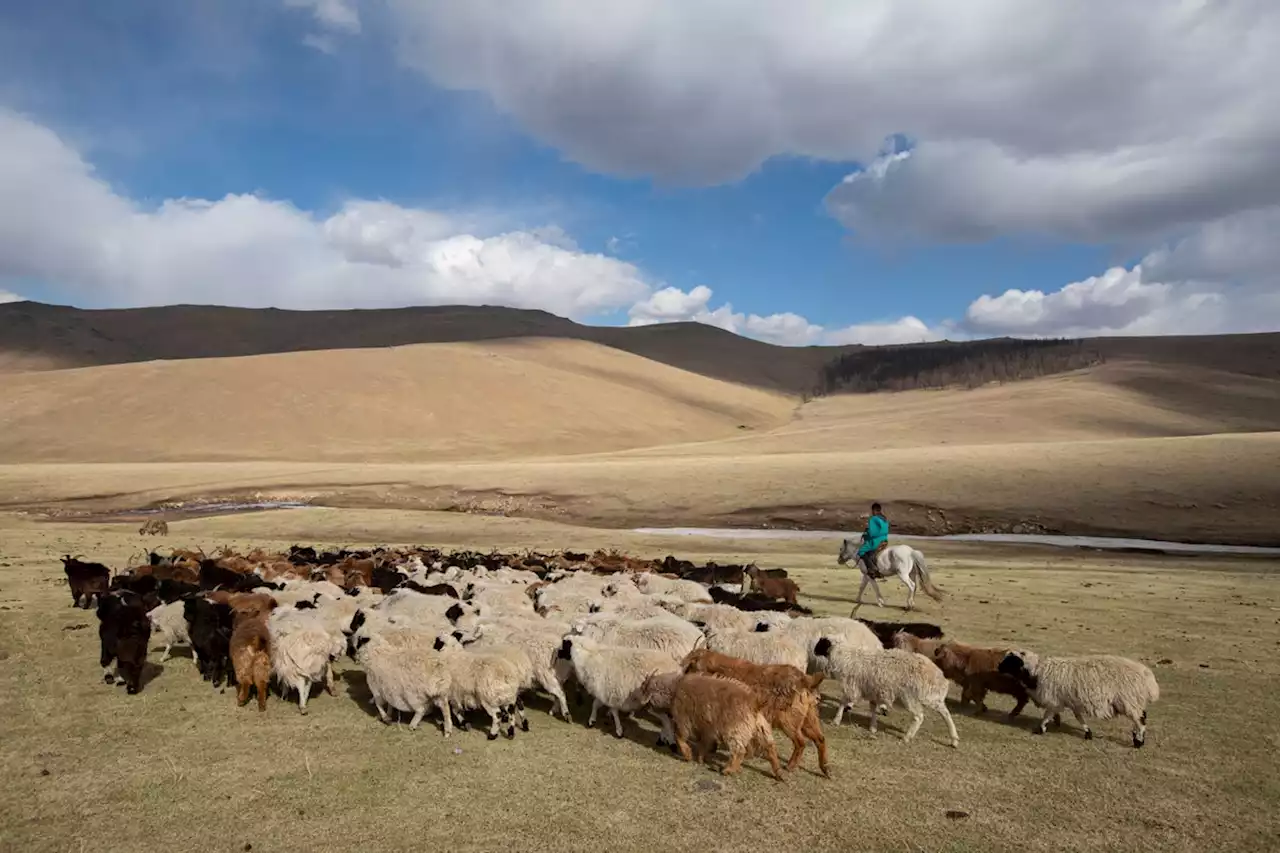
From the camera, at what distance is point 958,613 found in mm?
15461

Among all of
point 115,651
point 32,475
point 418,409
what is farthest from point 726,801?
point 418,409

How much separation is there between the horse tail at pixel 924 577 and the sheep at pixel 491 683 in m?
10.4

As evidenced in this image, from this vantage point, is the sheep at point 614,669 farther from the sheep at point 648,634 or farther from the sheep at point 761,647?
the sheep at point 761,647

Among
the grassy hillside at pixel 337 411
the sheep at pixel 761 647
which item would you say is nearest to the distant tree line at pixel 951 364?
the grassy hillside at pixel 337 411

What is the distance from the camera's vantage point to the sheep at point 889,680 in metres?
8.70

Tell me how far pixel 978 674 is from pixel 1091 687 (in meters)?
1.34

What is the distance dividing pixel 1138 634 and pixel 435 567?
44.6 ft

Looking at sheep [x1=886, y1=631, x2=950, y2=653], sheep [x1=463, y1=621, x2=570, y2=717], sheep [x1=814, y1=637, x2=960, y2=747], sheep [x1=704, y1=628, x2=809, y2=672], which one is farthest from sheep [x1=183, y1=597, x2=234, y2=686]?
sheep [x1=886, y1=631, x2=950, y2=653]

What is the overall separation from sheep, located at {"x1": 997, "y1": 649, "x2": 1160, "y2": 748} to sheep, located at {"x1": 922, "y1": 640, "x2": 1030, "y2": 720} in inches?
9.4

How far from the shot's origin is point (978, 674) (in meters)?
9.72

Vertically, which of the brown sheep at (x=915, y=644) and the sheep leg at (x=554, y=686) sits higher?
the brown sheep at (x=915, y=644)

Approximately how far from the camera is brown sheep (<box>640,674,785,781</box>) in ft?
24.7

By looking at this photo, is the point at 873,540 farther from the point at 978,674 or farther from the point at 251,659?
the point at 251,659

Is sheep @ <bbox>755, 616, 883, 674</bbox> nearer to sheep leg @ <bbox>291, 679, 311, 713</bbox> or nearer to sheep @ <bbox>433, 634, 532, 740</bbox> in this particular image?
sheep @ <bbox>433, 634, 532, 740</bbox>
